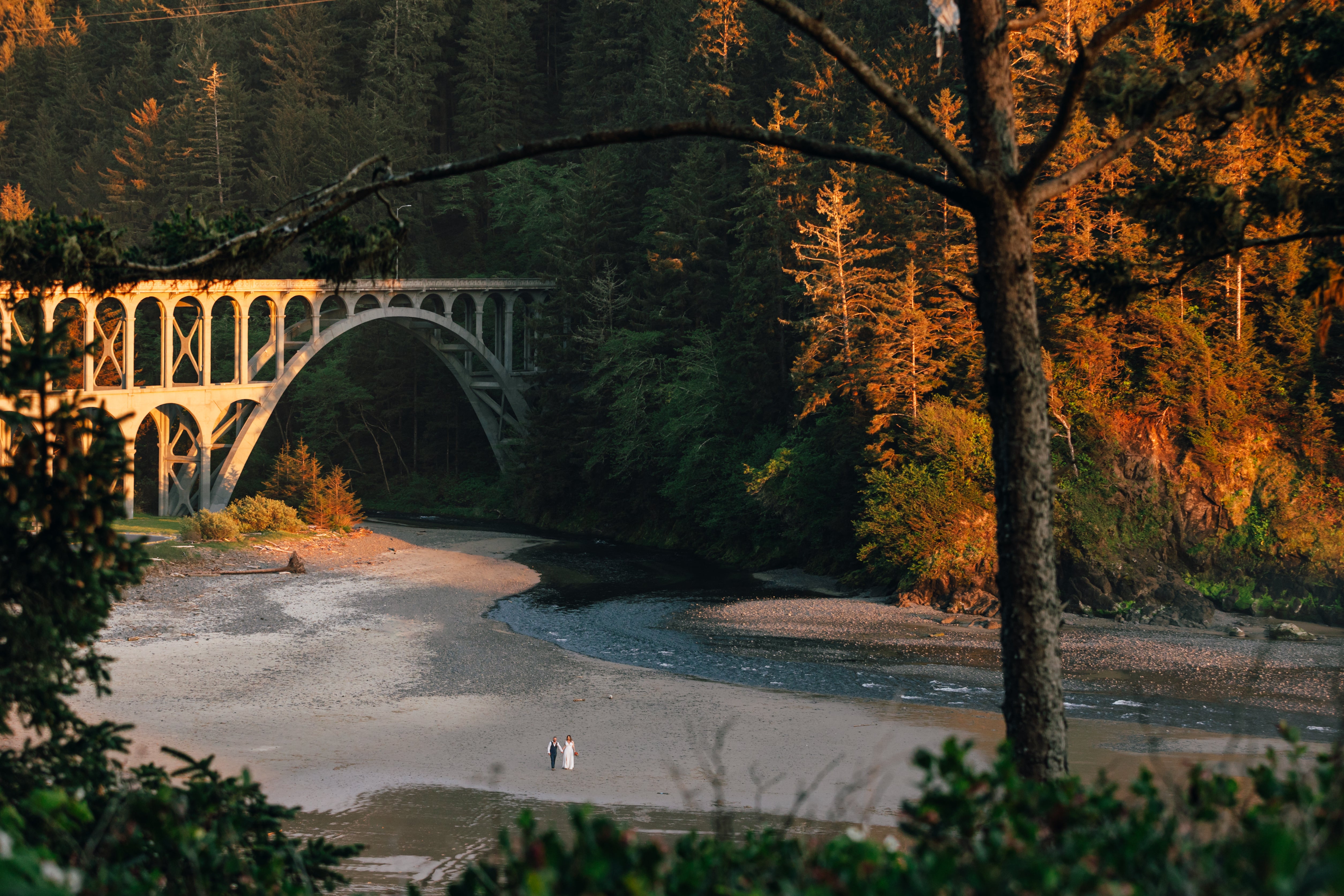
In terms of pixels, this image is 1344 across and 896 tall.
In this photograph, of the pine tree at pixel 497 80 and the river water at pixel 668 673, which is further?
the pine tree at pixel 497 80

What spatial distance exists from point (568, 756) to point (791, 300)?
63.5 feet

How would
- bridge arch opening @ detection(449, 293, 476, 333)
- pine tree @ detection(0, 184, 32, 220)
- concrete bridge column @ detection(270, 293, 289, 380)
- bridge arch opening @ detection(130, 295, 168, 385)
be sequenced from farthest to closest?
bridge arch opening @ detection(130, 295, 168, 385), pine tree @ detection(0, 184, 32, 220), bridge arch opening @ detection(449, 293, 476, 333), concrete bridge column @ detection(270, 293, 289, 380)

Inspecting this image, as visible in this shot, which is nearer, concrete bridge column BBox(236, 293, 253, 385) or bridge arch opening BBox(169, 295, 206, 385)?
bridge arch opening BBox(169, 295, 206, 385)

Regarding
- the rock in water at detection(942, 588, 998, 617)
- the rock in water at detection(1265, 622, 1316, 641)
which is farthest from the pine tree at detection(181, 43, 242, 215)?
the rock in water at detection(1265, 622, 1316, 641)

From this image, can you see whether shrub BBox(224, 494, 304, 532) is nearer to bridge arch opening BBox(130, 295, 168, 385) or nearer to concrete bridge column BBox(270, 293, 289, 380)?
concrete bridge column BBox(270, 293, 289, 380)

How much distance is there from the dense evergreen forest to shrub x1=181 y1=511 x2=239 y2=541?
12.8 m

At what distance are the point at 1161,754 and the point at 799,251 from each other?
17.6 meters

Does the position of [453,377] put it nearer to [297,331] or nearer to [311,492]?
[297,331]

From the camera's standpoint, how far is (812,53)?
3394 centimetres

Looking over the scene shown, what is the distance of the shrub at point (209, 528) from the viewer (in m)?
30.8

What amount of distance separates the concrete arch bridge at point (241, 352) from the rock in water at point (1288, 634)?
2390cm

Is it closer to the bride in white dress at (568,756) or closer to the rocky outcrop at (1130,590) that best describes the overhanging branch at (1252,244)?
the bride in white dress at (568,756)

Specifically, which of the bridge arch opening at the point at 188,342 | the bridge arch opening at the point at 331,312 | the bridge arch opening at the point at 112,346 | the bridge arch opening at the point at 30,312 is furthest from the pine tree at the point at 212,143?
the bridge arch opening at the point at 30,312

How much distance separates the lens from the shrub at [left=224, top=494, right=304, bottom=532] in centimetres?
3284
